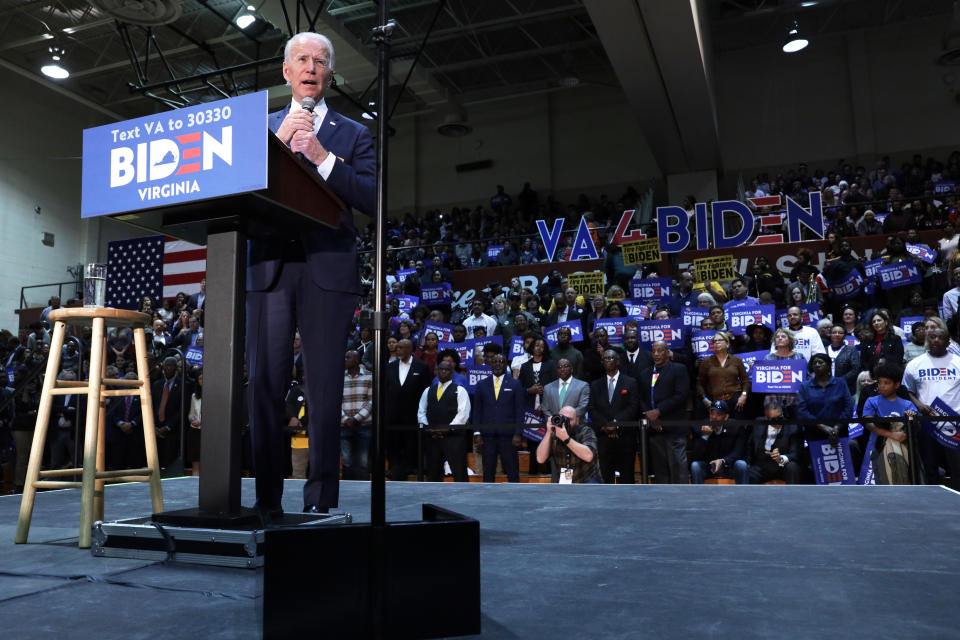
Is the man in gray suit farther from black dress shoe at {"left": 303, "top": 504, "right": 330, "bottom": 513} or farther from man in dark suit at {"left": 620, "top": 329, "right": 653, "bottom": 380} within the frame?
black dress shoe at {"left": 303, "top": 504, "right": 330, "bottom": 513}

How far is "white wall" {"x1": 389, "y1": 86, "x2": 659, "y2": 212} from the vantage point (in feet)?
64.1

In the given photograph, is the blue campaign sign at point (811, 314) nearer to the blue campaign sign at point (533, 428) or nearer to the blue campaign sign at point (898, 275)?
the blue campaign sign at point (898, 275)

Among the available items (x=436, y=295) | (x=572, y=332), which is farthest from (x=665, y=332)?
(x=436, y=295)

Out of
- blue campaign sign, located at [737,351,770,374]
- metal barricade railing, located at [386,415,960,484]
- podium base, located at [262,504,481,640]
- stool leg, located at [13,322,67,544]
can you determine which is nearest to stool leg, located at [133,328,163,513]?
stool leg, located at [13,322,67,544]

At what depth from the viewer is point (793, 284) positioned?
8.74 meters

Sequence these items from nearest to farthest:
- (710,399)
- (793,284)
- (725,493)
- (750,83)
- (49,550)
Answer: (49,550), (725,493), (710,399), (793,284), (750,83)

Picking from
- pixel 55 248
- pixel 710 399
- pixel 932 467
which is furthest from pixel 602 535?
pixel 55 248

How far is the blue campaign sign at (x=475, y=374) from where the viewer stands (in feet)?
23.1

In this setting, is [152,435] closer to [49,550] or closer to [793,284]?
[49,550]

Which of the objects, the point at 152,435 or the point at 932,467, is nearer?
the point at 152,435

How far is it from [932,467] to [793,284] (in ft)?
12.6

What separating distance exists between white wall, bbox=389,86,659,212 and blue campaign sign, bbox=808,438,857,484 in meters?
14.6

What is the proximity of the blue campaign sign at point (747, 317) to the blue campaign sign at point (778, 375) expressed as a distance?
4.47 feet

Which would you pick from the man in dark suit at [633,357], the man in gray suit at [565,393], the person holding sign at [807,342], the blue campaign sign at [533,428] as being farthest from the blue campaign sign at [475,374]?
the person holding sign at [807,342]
